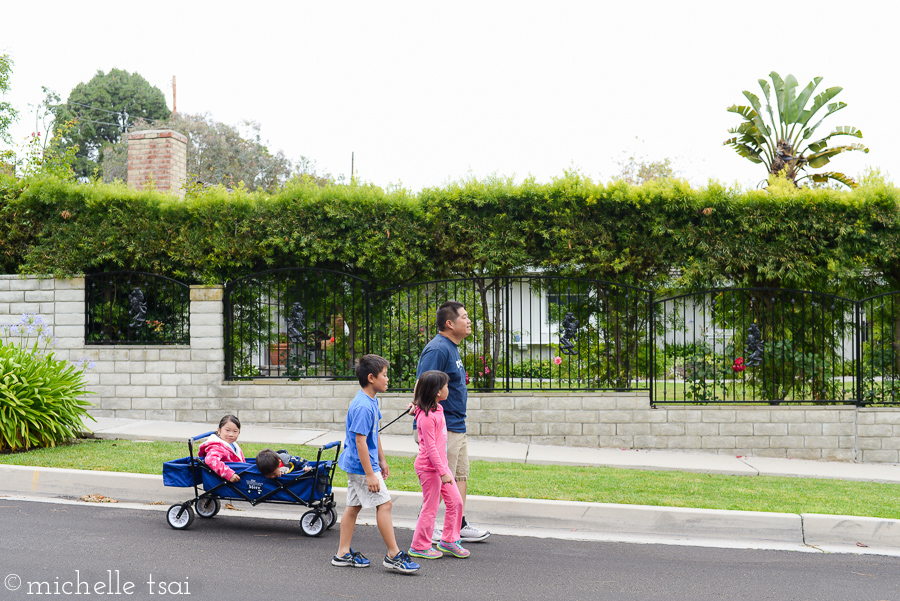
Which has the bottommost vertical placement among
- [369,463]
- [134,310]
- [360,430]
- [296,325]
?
[369,463]

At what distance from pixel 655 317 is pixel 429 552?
20.1ft

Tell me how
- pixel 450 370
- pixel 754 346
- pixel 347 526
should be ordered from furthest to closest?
1. pixel 754 346
2. pixel 450 370
3. pixel 347 526

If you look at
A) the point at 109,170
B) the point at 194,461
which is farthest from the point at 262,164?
the point at 194,461

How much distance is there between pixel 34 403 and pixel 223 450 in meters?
3.75

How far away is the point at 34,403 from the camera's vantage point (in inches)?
313

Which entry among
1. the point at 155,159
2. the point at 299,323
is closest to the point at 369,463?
the point at 299,323

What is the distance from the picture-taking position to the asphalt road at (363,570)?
4.26 meters

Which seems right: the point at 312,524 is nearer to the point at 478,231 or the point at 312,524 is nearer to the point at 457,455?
the point at 457,455

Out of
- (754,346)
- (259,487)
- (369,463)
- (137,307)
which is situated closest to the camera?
(369,463)

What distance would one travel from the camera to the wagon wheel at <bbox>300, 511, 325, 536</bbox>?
5.47m

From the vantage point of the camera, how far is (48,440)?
26.6ft

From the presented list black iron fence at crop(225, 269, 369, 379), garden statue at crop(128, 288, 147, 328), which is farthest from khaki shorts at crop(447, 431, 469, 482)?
garden statue at crop(128, 288, 147, 328)

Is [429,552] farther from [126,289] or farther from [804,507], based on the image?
[126,289]

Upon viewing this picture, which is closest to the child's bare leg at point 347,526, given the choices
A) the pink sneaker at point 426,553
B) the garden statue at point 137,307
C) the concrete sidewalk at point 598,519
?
the pink sneaker at point 426,553
